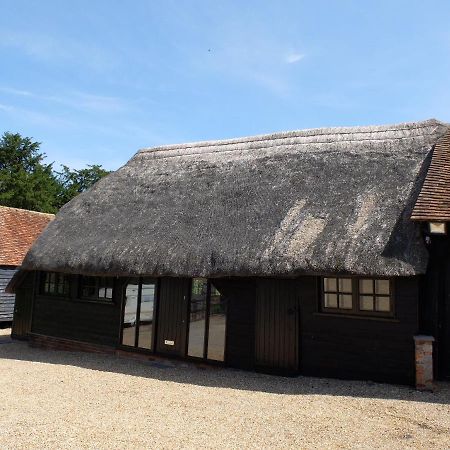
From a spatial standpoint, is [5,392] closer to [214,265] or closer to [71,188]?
[214,265]

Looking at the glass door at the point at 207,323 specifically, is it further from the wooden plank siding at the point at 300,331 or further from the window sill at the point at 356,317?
the window sill at the point at 356,317

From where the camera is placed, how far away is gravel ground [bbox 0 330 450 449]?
216 inches

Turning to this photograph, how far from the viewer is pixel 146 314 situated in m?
10.9

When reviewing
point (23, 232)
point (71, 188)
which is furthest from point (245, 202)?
point (71, 188)

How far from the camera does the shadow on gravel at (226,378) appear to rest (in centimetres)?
753

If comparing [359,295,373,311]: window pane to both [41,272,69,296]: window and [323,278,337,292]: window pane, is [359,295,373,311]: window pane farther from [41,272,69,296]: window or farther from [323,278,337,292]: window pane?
[41,272,69,296]: window

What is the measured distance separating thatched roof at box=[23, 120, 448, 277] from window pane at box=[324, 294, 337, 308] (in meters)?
1.06

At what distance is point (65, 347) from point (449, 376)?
9981mm

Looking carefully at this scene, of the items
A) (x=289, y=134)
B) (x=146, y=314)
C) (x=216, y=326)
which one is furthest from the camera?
(x=289, y=134)

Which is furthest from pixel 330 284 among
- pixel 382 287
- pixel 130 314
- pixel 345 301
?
pixel 130 314

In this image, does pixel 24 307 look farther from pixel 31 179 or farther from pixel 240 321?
pixel 31 179

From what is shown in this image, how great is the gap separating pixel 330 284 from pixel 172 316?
3.98 metres

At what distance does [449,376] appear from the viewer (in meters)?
8.30

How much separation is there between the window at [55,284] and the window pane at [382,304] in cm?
888
